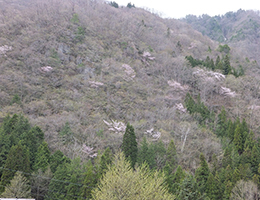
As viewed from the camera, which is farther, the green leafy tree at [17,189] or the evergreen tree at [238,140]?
the evergreen tree at [238,140]

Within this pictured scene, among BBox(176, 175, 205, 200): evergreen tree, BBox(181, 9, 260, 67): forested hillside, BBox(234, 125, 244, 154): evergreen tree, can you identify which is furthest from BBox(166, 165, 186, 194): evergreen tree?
BBox(181, 9, 260, 67): forested hillside

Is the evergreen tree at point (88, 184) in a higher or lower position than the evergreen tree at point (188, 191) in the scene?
lower

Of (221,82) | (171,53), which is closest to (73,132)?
(221,82)

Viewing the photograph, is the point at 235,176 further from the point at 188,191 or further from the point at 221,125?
the point at 221,125

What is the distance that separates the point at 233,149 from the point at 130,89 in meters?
19.0

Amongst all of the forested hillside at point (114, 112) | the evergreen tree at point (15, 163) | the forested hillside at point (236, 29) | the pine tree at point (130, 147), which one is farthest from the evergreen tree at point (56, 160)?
the forested hillside at point (236, 29)

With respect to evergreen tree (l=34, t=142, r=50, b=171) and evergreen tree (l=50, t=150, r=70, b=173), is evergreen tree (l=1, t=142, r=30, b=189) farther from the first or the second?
evergreen tree (l=50, t=150, r=70, b=173)

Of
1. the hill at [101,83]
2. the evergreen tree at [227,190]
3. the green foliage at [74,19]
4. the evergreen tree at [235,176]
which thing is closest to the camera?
the evergreen tree at [227,190]

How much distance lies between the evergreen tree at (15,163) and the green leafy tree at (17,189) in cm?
119

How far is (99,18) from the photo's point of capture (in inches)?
2122

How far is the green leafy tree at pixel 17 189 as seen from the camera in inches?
705

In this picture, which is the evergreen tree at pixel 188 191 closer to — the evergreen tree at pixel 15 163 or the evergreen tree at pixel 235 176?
the evergreen tree at pixel 235 176

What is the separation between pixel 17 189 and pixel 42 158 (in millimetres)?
4390

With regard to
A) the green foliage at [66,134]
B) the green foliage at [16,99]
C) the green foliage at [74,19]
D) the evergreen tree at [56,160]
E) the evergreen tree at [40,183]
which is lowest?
the evergreen tree at [40,183]
